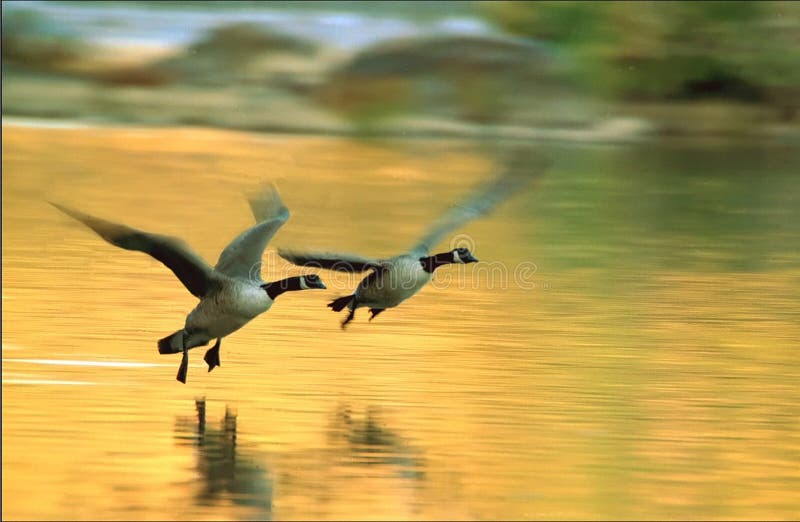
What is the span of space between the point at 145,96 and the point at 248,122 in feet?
6.84

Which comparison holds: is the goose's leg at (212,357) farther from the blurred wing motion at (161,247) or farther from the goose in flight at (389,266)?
the goose in flight at (389,266)

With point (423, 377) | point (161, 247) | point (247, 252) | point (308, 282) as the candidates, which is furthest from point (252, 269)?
point (423, 377)

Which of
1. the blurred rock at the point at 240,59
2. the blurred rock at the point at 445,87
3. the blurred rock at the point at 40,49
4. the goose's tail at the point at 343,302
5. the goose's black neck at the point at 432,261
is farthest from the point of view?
the blurred rock at the point at 40,49

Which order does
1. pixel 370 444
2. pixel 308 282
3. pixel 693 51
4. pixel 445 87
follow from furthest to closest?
pixel 693 51 → pixel 445 87 → pixel 308 282 → pixel 370 444

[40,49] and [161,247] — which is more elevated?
[40,49]

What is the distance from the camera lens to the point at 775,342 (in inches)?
509

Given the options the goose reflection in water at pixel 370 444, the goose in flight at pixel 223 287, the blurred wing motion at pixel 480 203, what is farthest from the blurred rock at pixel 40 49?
the goose reflection in water at pixel 370 444

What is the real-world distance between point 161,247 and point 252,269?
81 centimetres

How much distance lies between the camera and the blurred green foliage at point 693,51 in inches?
1371

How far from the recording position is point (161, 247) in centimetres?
996

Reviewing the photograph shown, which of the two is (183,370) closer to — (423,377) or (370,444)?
(423,377)

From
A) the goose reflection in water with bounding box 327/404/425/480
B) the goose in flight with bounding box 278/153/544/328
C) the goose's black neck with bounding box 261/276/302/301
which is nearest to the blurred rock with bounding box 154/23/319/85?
the goose in flight with bounding box 278/153/544/328

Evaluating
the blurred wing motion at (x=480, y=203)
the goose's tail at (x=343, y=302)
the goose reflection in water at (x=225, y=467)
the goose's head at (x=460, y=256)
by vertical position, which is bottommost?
the goose reflection in water at (x=225, y=467)

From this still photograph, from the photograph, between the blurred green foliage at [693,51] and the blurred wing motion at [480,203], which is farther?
the blurred green foliage at [693,51]
